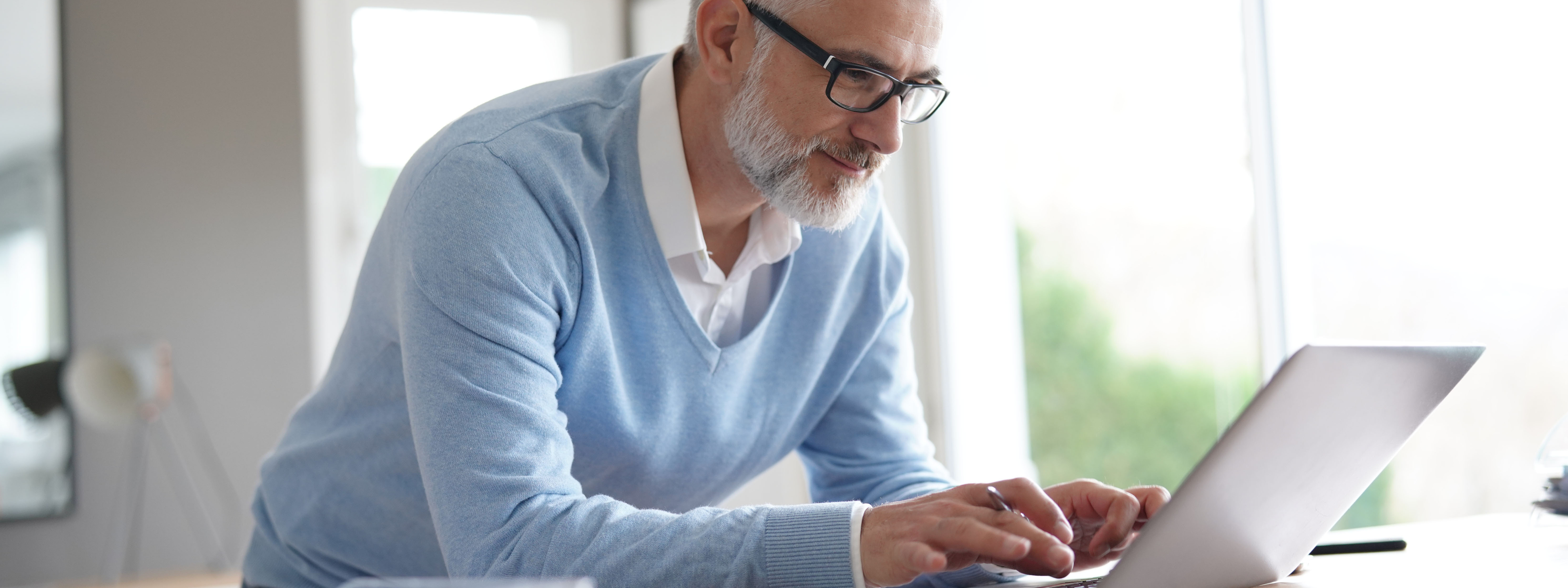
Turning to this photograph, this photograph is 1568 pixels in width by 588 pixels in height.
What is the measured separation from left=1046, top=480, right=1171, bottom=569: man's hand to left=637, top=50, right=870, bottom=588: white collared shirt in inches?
17.7

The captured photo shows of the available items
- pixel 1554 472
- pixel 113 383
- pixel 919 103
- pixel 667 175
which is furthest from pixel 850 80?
pixel 113 383

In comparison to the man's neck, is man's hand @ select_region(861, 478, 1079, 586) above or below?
below

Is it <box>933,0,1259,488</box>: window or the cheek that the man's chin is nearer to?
the cheek

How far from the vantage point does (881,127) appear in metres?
1.26

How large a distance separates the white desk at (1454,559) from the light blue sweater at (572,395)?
0.44m

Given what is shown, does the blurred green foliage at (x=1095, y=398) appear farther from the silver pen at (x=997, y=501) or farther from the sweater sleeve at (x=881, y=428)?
the silver pen at (x=997, y=501)

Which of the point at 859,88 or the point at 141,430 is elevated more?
the point at 859,88

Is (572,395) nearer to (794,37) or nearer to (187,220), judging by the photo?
(794,37)

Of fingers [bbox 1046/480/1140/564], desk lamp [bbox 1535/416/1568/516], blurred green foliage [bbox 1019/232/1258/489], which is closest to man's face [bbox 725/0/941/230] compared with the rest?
fingers [bbox 1046/480/1140/564]

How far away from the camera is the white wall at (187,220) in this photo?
10.4 feet

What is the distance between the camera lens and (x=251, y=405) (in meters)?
3.34

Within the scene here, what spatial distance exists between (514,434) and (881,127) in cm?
53

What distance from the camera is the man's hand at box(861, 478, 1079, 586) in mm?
821

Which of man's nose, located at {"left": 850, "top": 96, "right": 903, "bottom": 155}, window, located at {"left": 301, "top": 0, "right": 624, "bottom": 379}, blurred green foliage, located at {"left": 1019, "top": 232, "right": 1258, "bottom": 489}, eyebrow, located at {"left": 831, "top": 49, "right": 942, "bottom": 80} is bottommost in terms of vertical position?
blurred green foliage, located at {"left": 1019, "top": 232, "right": 1258, "bottom": 489}
